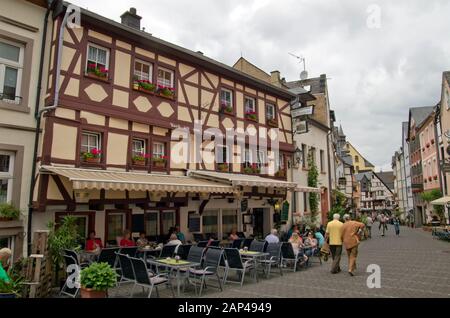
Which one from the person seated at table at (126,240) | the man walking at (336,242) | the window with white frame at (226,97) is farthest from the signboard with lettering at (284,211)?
the person seated at table at (126,240)

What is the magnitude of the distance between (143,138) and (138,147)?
376 mm

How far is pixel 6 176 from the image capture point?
29.8 ft

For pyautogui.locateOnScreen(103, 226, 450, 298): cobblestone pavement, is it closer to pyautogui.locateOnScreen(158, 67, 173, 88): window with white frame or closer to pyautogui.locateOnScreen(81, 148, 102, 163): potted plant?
pyautogui.locateOnScreen(81, 148, 102, 163): potted plant

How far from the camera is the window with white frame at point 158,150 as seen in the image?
497 inches

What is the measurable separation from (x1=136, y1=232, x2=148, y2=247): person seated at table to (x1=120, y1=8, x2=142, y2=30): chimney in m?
7.89

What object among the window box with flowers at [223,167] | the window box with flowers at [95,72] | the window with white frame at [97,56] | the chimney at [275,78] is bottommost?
the window box with flowers at [223,167]

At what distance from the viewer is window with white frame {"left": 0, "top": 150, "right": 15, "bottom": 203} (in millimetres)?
9070

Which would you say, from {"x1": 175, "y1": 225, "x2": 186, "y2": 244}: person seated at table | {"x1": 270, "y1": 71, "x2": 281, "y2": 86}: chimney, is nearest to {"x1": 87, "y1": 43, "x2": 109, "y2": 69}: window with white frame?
{"x1": 175, "y1": 225, "x2": 186, "y2": 244}: person seated at table

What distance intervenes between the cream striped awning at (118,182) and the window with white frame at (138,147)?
89 centimetres

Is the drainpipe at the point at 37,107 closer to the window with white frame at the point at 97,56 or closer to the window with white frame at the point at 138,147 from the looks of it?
the window with white frame at the point at 97,56

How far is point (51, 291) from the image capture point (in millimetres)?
8031

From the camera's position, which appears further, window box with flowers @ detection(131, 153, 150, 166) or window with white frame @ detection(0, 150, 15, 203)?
window box with flowers @ detection(131, 153, 150, 166)

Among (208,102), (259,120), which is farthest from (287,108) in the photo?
(208,102)

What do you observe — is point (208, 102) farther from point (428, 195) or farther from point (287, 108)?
point (428, 195)
